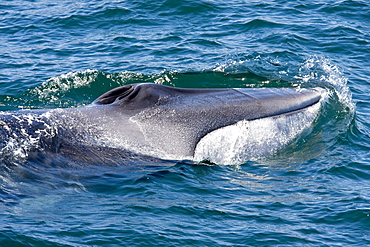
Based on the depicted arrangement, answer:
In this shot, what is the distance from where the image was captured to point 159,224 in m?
9.26

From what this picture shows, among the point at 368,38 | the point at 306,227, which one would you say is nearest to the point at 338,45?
the point at 368,38

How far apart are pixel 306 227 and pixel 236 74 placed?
8.89 m

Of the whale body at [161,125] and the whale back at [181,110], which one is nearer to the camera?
the whale body at [161,125]

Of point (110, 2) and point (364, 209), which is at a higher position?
point (110, 2)

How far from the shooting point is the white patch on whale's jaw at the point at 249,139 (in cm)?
1168

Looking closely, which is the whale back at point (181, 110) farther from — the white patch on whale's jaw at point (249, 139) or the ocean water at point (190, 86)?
the ocean water at point (190, 86)

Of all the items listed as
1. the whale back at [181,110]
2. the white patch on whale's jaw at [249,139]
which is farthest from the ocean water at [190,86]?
the whale back at [181,110]

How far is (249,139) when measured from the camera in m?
12.3

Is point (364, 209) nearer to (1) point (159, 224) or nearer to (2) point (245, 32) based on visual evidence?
(1) point (159, 224)

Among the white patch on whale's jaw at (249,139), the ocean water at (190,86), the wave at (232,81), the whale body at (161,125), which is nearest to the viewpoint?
the ocean water at (190,86)

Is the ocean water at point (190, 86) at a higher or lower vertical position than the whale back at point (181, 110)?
lower

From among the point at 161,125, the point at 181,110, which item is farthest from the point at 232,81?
the point at 161,125

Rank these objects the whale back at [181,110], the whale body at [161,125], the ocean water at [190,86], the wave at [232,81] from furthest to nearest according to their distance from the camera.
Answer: the wave at [232,81] → the whale back at [181,110] → the whale body at [161,125] → the ocean water at [190,86]

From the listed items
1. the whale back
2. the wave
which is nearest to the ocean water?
the wave
